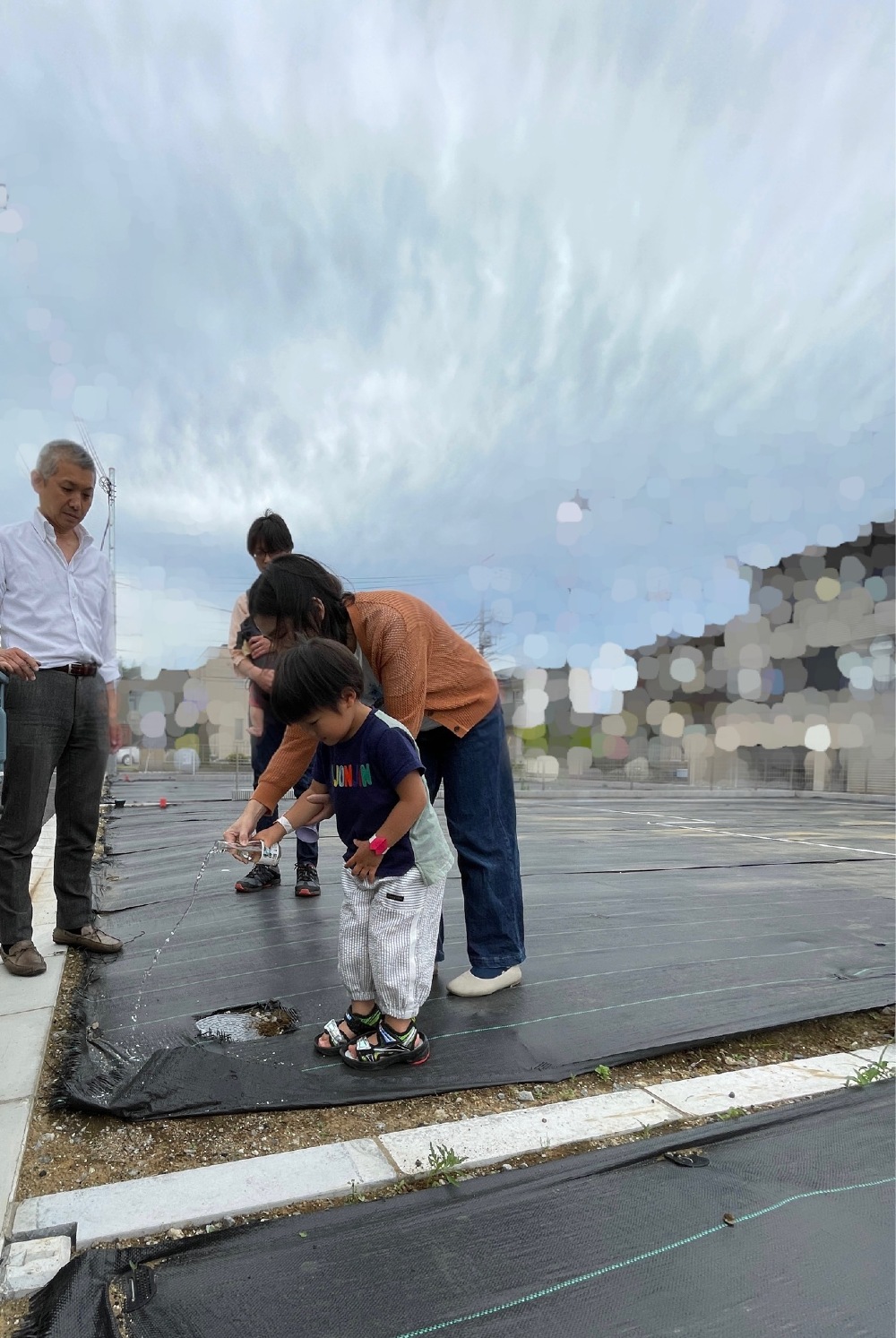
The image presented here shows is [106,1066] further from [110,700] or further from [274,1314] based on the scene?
[110,700]

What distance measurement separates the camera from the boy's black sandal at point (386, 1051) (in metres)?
1.81

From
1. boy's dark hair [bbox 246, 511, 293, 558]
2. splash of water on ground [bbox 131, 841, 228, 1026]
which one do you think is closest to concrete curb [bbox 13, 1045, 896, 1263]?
splash of water on ground [bbox 131, 841, 228, 1026]

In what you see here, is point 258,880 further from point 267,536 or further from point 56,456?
point 56,456

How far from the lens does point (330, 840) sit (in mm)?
5734

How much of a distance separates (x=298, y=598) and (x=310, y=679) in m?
0.22

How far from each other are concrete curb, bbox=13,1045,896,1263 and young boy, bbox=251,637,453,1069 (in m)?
0.33

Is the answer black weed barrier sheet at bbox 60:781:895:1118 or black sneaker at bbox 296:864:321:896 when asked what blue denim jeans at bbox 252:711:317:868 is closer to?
black sneaker at bbox 296:864:321:896

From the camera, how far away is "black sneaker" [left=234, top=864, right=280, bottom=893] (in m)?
3.50

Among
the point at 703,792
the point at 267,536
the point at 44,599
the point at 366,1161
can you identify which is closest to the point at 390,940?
the point at 366,1161

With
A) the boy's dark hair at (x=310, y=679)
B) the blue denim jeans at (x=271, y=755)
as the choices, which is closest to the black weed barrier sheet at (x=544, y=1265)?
the boy's dark hair at (x=310, y=679)

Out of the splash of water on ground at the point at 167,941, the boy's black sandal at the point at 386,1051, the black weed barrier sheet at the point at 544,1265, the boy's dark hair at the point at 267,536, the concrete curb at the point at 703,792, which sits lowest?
the concrete curb at the point at 703,792

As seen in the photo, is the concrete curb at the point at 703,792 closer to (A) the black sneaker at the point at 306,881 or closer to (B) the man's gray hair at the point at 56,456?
(A) the black sneaker at the point at 306,881

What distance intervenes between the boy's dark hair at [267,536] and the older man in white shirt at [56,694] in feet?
1.76

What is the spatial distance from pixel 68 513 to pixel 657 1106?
233cm
